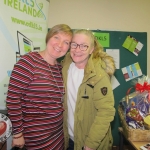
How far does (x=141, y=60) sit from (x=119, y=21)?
0.67m

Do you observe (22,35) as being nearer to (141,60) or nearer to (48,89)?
(48,89)

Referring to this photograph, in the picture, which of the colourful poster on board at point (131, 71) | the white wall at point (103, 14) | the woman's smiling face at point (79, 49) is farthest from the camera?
the colourful poster on board at point (131, 71)

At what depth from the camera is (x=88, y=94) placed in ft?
4.17

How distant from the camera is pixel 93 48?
137cm

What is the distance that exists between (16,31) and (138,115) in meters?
1.29

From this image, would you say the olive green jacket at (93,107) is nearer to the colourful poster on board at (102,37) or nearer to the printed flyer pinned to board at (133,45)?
the colourful poster on board at (102,37)

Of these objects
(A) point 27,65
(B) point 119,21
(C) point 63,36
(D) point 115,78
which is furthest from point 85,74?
(B) point 119,21

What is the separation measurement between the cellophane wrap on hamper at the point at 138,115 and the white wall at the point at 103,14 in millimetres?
1238

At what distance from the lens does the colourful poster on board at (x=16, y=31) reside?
1324mm

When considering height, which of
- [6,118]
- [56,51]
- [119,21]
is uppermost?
[119,21]

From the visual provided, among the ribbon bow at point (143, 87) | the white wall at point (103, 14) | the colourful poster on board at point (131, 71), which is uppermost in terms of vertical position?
the white wall at point (103, 14)

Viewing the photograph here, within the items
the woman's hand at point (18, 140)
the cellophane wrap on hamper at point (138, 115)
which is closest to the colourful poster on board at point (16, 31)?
the woman's hand at point (18, 140)

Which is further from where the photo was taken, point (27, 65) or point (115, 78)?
point (115, 78)

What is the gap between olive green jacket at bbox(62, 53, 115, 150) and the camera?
1.23 m
